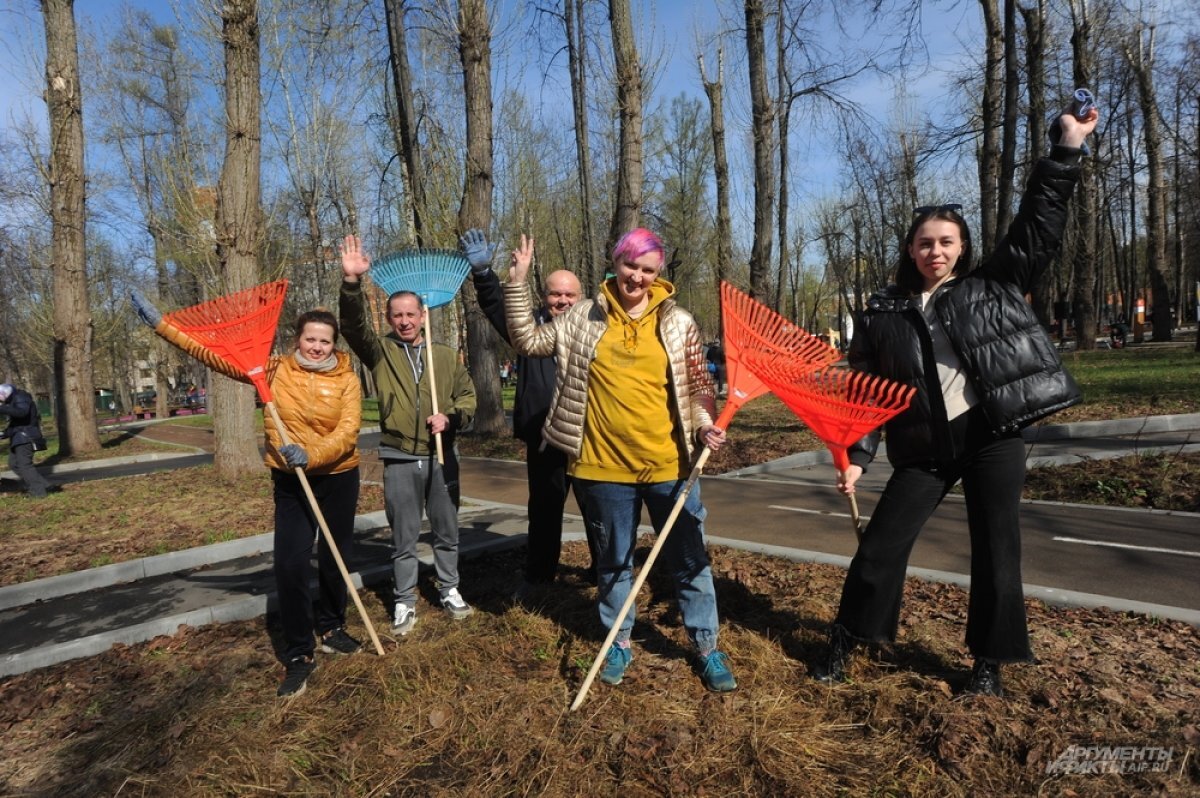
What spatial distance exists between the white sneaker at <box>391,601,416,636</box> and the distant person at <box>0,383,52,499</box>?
27.4 ft

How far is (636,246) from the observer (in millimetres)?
2973

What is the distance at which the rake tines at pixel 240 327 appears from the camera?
3.55 meters

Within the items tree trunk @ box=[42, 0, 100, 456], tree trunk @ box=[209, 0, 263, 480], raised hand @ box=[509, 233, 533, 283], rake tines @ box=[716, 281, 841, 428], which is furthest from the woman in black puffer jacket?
tree trunk @ box=[42, 0, 100, 456]

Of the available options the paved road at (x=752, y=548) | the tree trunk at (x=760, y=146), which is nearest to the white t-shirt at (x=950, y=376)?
the paved road at (x=752, y=548)

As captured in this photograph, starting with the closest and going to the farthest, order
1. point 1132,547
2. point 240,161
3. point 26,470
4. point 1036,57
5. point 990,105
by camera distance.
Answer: point 1132,547, point 240,161, point 26,470, point 990,105, point 1036,57

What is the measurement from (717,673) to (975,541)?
1.20 metres

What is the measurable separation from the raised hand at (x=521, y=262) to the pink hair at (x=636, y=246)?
18.3 inches

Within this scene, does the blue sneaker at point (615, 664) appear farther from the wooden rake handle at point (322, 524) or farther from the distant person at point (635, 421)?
the wooden rake handle at point (322, 524)

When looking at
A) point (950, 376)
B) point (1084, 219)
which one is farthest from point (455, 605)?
point (1084, 219)

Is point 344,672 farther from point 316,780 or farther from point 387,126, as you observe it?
point 387,126

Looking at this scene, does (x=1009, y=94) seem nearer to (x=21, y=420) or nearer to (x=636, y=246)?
(x=636, y=246)

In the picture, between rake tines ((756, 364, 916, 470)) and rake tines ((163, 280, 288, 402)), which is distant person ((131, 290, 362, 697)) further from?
rake tines ((756, 364, 916, 470))

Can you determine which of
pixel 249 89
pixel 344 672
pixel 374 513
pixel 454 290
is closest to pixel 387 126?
pixel 249 89

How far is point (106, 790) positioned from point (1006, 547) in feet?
11.5
